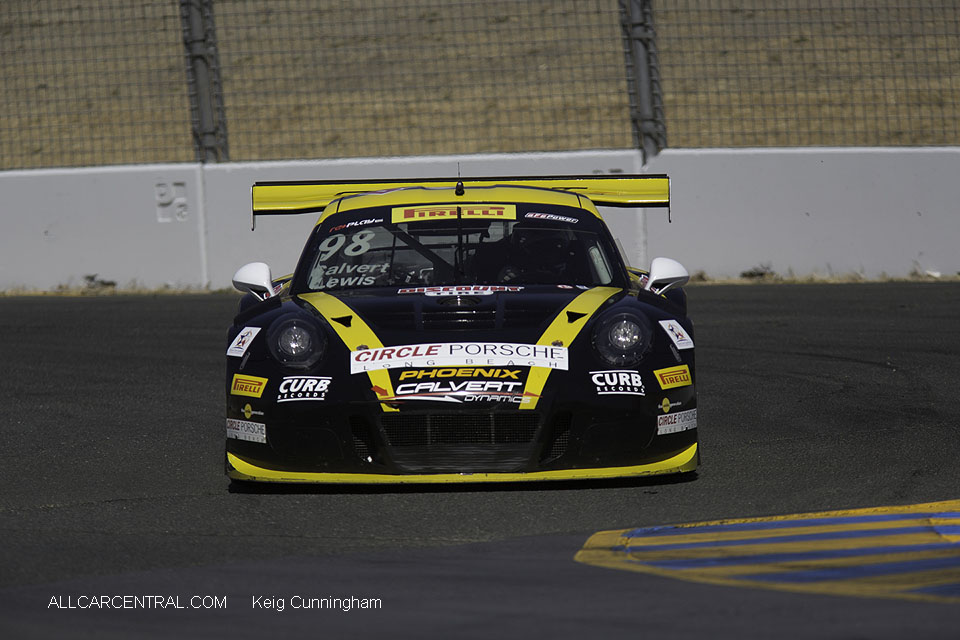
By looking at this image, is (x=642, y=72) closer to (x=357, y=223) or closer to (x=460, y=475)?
(x=357, y=223)

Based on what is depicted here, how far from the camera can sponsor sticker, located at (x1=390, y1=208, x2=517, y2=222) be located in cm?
636

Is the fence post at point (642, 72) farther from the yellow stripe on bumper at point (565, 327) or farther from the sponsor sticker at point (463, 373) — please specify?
the sponsor sticker at point (463, 373)

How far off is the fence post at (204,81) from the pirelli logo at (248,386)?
295 inches

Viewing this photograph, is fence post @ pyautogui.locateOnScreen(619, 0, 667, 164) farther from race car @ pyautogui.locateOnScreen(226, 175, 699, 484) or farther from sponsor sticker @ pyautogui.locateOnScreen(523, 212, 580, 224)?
race car @ pyautogui.locateOnScreen(226, 175, 699, 484)

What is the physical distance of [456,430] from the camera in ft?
16.3

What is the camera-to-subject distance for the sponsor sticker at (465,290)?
559 centimetres

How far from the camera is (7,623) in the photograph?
3.48 metres

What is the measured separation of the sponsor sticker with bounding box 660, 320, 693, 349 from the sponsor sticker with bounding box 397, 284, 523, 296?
2.12 ft

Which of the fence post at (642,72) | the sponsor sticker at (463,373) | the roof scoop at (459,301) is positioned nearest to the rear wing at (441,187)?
the roof scoop at (459,301)

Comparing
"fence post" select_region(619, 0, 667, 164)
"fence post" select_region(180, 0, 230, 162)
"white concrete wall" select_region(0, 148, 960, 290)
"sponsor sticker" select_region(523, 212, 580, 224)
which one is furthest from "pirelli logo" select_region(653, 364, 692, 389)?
"fence post" select_region(180, 0, 230, 162)

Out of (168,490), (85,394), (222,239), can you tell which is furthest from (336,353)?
(222,239)

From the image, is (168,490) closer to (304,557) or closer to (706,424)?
(304,557)

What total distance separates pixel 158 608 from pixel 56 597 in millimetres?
333

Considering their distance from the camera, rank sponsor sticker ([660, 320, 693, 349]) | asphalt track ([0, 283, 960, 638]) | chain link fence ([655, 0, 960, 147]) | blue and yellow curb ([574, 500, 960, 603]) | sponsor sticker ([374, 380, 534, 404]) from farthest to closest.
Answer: chain link fence ([655, 0, 960, 147]), sponsor sticker ([660, 320, 693, 349]), sponsor sticker ([374, 380, 534, 404]), blue and yellow curb ([574, 500, 960, 603]), asphalt track ([0, 283, 960, 638])
